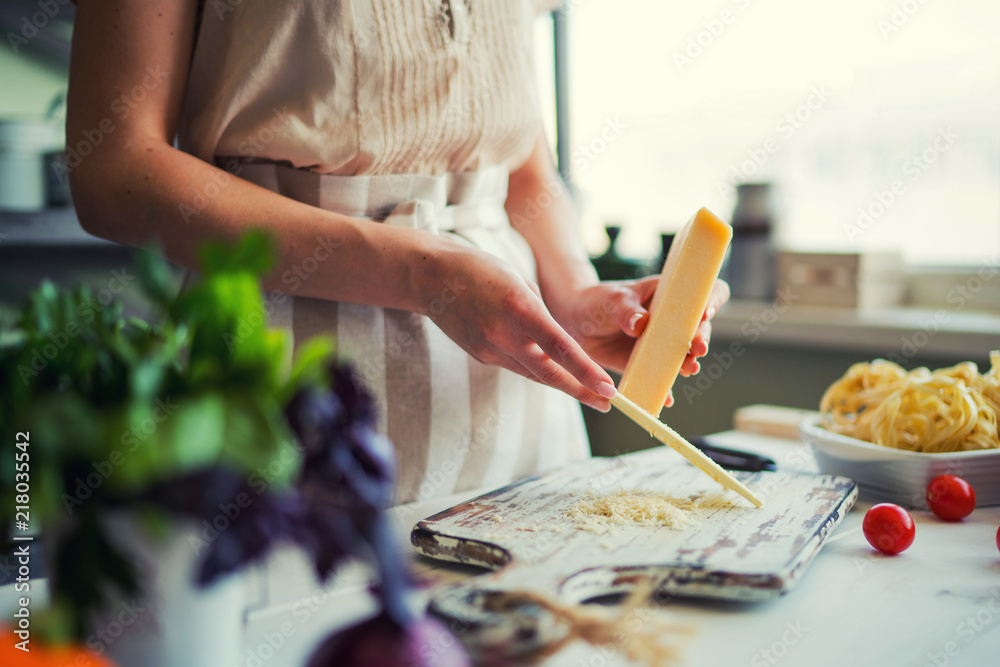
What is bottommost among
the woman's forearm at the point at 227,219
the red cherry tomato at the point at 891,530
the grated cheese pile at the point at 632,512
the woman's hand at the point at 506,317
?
the grated cheese pile at the point at 632,512

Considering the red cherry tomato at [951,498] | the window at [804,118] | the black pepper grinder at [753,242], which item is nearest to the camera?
the red cherry tomato at [951,498]

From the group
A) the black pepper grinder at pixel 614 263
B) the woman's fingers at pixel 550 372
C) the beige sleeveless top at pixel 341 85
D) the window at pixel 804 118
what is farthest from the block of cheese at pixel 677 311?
the black pepper grinder at pixel 614 263

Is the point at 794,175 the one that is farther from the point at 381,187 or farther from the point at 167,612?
the point at 167,612

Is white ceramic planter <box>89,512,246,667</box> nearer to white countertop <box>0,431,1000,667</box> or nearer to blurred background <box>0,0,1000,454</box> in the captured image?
white countertop <box>0,431,1000,667</box>

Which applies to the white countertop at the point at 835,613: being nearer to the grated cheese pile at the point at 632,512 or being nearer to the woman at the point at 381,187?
the grated cheese pile at the point at 632,512

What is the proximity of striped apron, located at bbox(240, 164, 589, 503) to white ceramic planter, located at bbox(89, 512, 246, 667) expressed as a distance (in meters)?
0.52

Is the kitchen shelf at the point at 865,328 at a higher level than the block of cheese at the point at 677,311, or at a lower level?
lower

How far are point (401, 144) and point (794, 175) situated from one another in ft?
5.95

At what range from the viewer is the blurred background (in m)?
1.90

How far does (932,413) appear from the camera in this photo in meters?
0.92

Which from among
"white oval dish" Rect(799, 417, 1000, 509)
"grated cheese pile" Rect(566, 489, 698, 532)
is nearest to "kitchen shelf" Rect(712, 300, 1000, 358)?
"white oval dish" Rect(799, 417, 1000, 509)

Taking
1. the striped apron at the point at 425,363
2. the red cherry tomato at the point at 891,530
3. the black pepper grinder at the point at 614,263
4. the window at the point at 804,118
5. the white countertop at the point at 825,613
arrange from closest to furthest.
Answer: the white countertop at the point at 825,613
the red cherry tomato at the point at 891,530
the striped apron at the point at 425,363
the window at the point at 804,118
the black pepper grinder at the point at 614,263

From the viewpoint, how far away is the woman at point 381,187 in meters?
0.80

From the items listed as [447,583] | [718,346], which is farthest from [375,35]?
[718,346]
